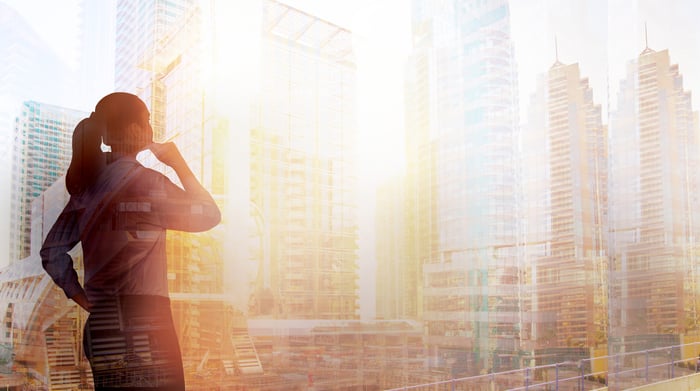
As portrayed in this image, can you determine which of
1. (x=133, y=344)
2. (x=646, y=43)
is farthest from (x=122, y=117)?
(x=646, y=43)

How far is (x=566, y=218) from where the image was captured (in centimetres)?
442

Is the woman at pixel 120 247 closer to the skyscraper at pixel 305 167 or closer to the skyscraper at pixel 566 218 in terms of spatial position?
the skyscraper at pixel 305 167

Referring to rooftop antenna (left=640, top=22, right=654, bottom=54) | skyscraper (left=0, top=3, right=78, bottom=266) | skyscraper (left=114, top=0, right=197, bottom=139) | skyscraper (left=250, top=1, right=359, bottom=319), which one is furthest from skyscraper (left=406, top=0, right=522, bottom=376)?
rooftop antenna (left=640, top=22, right=654, bottom=54)

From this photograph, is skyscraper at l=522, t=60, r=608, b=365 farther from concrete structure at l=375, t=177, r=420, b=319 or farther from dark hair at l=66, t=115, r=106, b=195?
dark hair at l=66, t=115, r=106, b=195

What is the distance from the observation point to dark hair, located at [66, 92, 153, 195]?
195cm

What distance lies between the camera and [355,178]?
2799 millimetres

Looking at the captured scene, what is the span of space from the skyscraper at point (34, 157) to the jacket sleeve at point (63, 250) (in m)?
0.06

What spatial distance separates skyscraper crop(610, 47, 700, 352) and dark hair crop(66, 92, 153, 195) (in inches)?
153

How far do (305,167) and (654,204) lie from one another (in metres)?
3.94

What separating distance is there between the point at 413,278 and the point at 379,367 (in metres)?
0.48

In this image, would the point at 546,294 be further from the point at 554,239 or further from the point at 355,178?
the point at 355,178

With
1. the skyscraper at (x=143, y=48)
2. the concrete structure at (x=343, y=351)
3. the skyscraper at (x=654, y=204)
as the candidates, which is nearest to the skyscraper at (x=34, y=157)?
the skyscraper at (x=143, y=48)

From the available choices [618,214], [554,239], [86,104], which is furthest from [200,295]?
[618,214]
